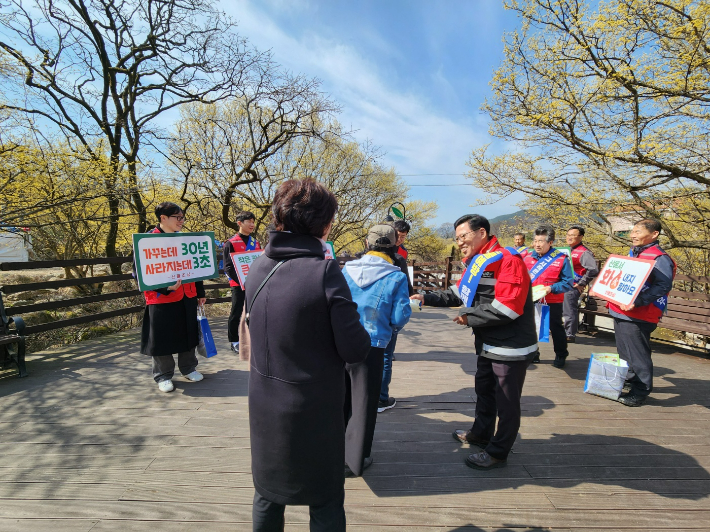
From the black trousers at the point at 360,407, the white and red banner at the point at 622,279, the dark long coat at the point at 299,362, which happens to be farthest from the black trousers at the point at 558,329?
the dark long coat at the point at 299,362

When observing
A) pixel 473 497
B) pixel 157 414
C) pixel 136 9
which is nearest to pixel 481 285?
pixel 473 497

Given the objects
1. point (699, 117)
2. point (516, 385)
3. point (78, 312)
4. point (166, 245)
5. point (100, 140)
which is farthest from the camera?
point (100, 140)

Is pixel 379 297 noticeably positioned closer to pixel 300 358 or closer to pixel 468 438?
pixel 300 358

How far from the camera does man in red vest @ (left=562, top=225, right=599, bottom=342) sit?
15.1 feet

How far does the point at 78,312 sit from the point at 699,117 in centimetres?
1320

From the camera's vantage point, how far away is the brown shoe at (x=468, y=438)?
2.56 metres

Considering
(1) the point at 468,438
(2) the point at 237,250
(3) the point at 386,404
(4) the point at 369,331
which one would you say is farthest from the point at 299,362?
(2) the point at 237,250

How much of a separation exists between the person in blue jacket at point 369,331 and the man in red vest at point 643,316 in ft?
8.29

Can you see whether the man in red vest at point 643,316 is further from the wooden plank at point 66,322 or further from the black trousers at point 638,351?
the wooden plank at point 66,322

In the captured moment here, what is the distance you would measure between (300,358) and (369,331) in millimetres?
926

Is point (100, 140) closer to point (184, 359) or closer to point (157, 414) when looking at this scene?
point (184, 359)

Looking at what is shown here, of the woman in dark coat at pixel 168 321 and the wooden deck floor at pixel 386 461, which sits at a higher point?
the woman in dark coat at pixel 168 321

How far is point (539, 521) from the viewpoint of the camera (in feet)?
6.09

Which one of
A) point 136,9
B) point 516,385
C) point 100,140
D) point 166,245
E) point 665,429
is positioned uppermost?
point 136,9
